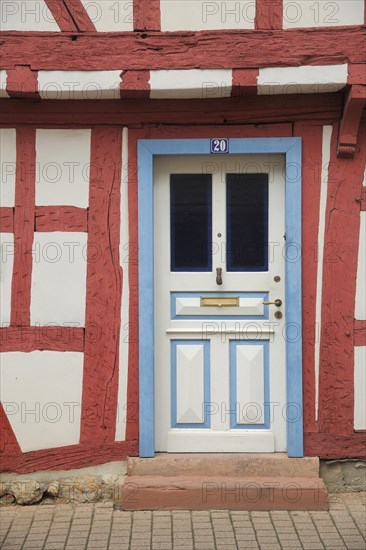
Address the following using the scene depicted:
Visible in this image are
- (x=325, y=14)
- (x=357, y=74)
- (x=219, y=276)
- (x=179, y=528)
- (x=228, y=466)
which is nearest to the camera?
(x=179, y=528)

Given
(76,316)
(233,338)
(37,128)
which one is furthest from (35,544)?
(37,128)

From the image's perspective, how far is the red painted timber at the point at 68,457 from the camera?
17.9 ft

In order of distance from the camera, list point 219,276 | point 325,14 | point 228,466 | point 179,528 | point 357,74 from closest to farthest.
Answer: point 179,528, point 357,74, point 325,14, point 228,466, point 219,276

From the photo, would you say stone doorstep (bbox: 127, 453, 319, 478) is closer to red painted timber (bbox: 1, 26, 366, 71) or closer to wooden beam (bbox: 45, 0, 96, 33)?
red painted timber (bbox: 1, 26, 366, 71)

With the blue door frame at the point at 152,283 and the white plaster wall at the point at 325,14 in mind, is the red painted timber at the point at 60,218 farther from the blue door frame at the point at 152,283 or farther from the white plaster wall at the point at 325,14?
the white plaster wall at the point at 325,14

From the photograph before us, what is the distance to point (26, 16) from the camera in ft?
17.1

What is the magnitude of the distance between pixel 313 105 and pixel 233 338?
1.70 metres

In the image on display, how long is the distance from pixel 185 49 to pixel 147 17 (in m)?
0.35

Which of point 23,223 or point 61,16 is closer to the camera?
point 61,16

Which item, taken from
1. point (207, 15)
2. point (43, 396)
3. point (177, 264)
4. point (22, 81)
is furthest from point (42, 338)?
point (207, 15)

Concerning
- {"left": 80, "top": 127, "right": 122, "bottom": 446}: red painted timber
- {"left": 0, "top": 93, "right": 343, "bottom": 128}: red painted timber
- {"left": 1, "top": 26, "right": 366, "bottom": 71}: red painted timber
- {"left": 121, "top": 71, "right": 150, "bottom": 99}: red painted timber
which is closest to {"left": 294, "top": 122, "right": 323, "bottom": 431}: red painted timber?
{"left": 0, "top": 93, "right": 343, "bottom": 128}: red painted timber

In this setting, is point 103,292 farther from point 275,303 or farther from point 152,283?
point 275,303

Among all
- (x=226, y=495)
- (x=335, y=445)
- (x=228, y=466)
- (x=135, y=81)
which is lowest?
(x=226, y=495)

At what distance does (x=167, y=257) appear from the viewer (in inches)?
218
